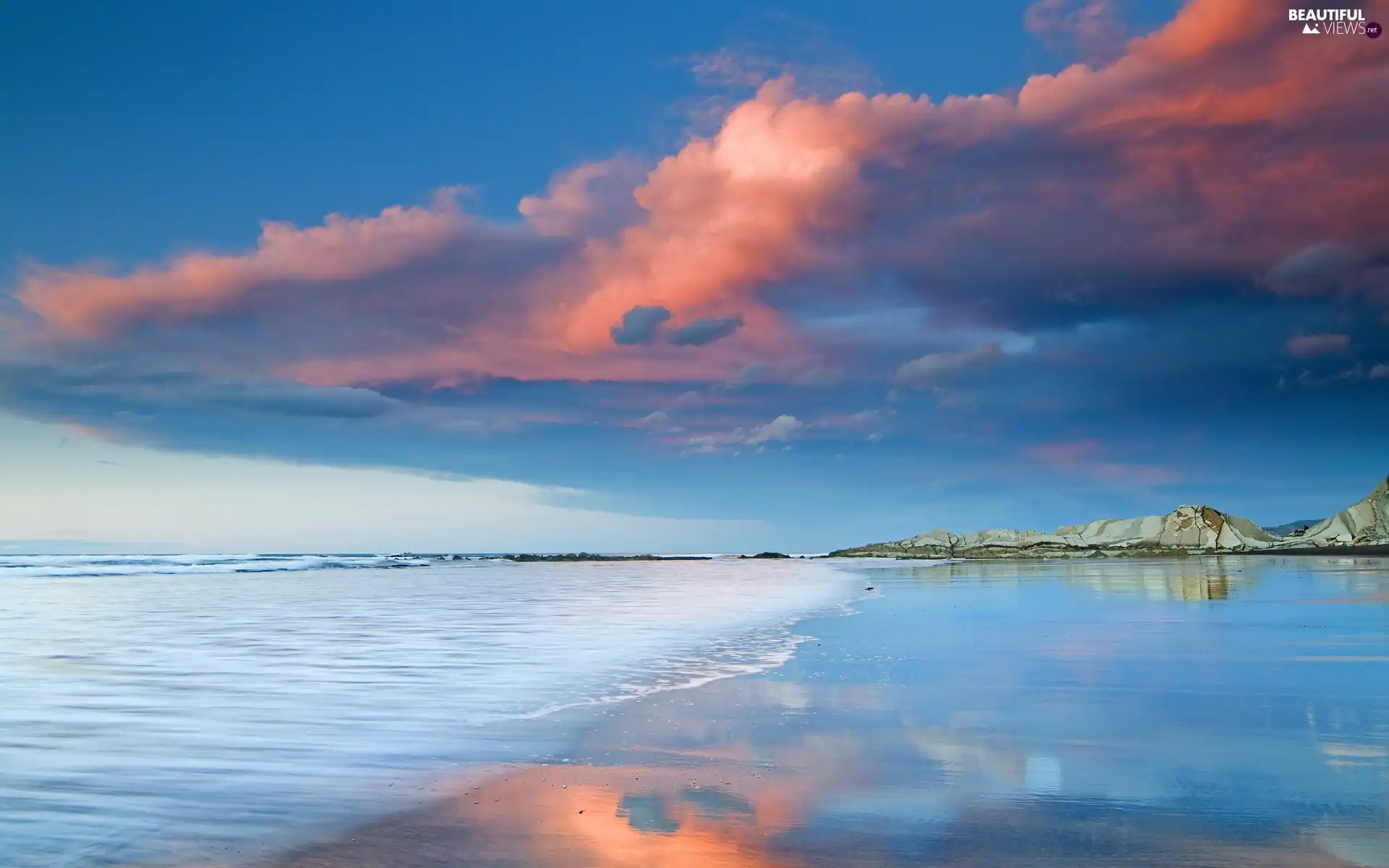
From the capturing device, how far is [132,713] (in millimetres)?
12148

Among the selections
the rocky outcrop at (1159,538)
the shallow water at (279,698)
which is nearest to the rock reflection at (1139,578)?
the shallow water at (279,698)

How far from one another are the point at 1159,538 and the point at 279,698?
13898 cm

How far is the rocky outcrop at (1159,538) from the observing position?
351 feet

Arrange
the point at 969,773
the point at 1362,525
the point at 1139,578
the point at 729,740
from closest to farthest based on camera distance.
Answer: the point at 969,773, the point at 729,740, the point at 1139,578, the point at 1362,525

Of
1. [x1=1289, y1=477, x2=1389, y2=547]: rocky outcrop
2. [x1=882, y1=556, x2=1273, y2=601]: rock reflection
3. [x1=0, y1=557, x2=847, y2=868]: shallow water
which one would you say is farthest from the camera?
[x1=1289, y1=477, x2=1389, y2=547]: rocky outcrop

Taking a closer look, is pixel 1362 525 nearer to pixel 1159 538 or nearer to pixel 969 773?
pixel 1159 538

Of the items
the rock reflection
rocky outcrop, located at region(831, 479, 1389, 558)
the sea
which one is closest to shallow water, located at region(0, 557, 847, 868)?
the sea

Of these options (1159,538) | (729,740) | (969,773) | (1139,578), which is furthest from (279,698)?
(1159,538)

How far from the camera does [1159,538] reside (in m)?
131

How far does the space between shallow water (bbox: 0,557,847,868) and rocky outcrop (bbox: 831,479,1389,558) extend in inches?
3606

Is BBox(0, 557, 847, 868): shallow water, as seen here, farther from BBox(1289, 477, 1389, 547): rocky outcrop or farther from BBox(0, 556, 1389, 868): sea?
BBox(1289, 477, 1389, 547): rocky outcrop

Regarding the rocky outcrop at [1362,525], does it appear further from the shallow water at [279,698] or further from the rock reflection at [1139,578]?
the shallow water at [279,698]

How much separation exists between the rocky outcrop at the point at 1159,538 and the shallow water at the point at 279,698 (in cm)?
9160

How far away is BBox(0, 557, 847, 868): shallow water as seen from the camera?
7676 mm
